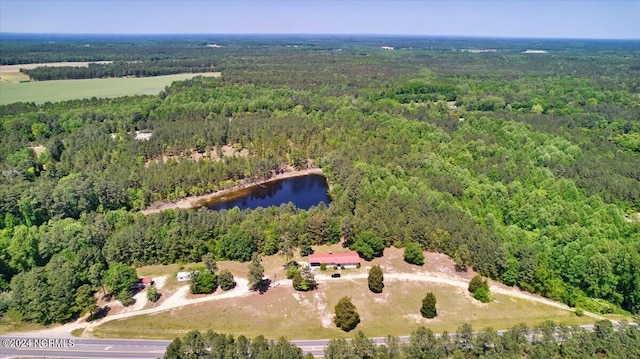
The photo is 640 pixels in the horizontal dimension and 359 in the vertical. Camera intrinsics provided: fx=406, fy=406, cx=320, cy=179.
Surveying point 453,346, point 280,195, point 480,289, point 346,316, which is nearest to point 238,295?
point 346,316

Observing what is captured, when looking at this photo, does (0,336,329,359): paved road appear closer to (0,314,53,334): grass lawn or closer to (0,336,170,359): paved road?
(0,336,170,359): paved road

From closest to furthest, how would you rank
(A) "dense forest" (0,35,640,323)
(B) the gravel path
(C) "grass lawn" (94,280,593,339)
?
(B) the gravel path
(C) "grass lawn" (94,280,593,339)
(A) "dense forest" (0,35,640,323)

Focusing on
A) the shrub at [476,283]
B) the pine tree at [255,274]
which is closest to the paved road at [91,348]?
the pine tree at [255,274]

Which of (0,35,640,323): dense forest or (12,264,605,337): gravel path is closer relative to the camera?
(12,264,605,337): gravel path

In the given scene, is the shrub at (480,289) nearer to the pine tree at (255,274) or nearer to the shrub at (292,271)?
the shrub at (292,271)

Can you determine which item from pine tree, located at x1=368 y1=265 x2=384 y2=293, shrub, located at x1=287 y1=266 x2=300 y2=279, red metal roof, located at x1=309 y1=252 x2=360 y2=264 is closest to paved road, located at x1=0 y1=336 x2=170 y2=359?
shrub, located at x1=287 y1=266 x2=300 y2=279

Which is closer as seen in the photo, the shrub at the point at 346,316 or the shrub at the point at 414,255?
the shrub at the point at 346,316

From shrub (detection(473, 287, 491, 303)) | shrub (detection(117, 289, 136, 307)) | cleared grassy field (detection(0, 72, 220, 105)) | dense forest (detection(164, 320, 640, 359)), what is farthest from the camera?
cleared grassy field (detection(0, 72, 220, 105))
